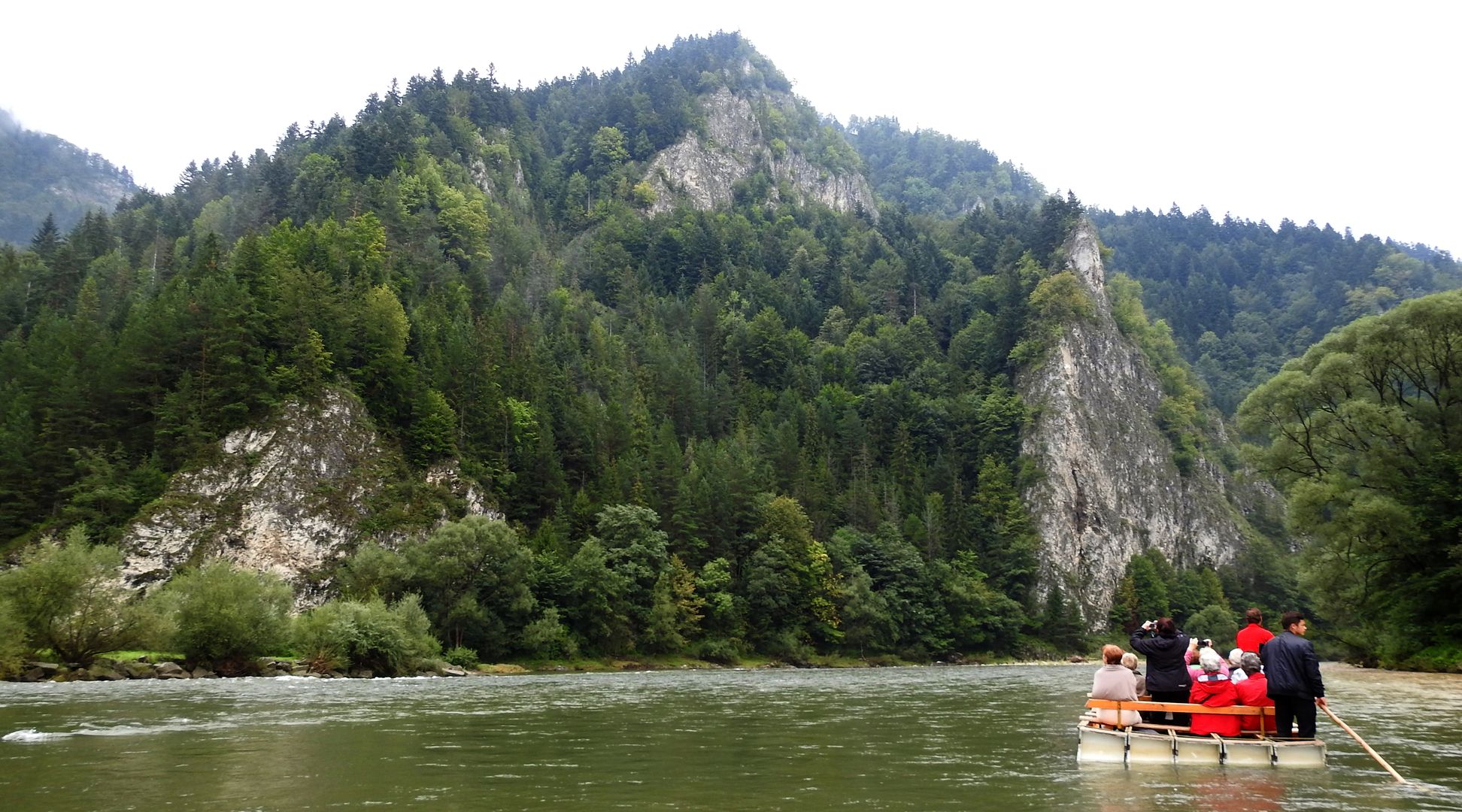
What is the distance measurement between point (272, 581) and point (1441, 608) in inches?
2824

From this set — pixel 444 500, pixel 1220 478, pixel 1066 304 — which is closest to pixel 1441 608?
pixel 444 500

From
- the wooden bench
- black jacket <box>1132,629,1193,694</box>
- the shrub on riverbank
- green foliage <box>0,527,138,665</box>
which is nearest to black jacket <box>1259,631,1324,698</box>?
the wooden bench

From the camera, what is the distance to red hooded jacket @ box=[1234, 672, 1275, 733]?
2277cm

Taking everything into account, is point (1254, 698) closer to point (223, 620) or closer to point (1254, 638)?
point (1254, 638)

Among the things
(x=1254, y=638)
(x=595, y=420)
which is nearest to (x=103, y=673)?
(x=1254, y=638)

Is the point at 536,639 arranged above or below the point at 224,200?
below

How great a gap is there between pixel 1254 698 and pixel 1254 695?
2.0 inches

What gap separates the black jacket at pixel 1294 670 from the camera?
21.3 meters

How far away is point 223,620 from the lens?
61250mm

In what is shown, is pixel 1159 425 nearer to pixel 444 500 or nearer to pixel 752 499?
pixel 752 499

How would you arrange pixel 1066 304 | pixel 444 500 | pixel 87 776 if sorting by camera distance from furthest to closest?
pixel 1066 304 → pixel 444 500 → pixel 87 776

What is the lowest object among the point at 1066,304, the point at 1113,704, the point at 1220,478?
the point at 1113,704

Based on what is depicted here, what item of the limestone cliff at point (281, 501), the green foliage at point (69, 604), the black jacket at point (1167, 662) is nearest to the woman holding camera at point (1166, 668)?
the black jacket at point (1167, 662)

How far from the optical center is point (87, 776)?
1986cm
